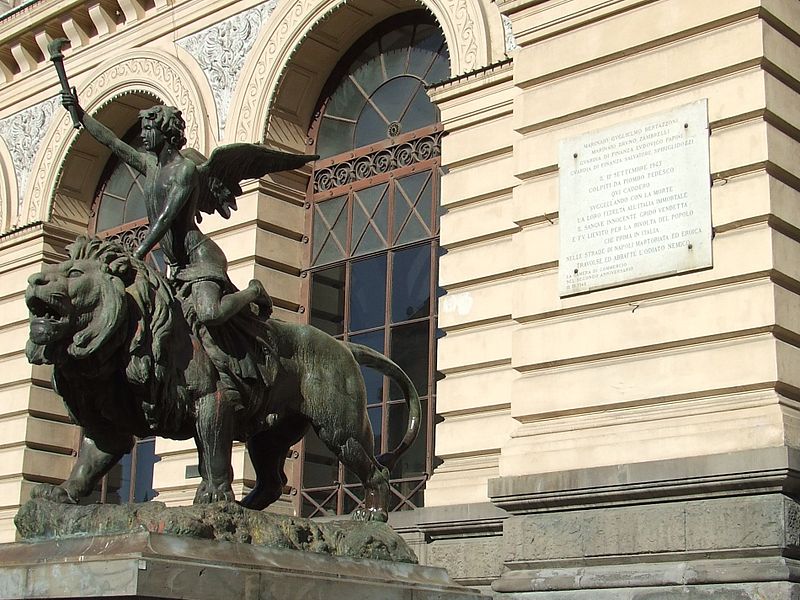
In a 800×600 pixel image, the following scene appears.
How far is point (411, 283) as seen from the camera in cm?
1675

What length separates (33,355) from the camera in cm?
853

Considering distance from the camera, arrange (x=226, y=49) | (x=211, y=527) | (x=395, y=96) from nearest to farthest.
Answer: (x=211, y=527) < (x=395, y=96) < (x=226, y=49)

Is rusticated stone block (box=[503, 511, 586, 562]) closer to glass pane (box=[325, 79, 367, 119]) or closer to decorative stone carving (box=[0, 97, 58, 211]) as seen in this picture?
glass pane (box=[325, 79, 367, 119])

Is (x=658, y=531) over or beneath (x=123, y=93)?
beneath

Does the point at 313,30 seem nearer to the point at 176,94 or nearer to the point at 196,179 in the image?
the point at 176,94

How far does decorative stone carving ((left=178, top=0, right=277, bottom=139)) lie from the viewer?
18688 mm

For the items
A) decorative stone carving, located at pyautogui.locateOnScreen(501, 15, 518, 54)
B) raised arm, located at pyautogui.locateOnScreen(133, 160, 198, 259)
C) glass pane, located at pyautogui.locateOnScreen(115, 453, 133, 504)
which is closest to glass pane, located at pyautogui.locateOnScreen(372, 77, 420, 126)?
decorative stone carving, located at pyautogui.locateOnScreen(501, 15, 518, 54)

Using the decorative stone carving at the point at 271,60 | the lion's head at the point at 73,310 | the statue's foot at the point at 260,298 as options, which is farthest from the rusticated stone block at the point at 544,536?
the decorative stone carving at the point at 271,60

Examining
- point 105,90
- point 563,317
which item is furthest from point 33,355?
point 105,90

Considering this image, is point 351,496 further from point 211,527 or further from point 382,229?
point 211,527

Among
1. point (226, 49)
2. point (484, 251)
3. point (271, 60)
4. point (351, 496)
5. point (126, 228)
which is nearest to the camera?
point (484, 251)

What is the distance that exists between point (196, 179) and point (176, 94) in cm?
1042

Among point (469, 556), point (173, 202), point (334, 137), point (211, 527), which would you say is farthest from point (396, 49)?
point (211, 527)

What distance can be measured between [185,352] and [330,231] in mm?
9449
